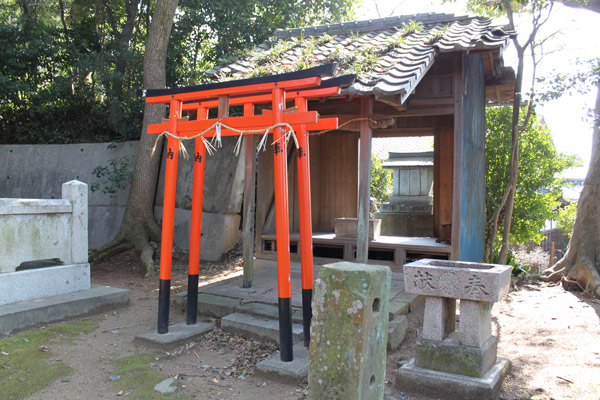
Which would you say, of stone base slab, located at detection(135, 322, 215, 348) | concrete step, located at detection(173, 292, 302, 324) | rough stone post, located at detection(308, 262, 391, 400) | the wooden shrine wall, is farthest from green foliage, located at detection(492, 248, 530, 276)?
rough stone post, located at detection(308, 262, 391, 400)

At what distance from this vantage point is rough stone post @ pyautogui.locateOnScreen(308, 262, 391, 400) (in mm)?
2744

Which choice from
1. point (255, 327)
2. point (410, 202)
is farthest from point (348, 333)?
point (410, 202)

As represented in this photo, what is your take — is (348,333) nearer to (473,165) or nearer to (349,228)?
(349,228)

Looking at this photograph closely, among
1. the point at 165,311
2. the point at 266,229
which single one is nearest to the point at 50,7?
the point at 266,229

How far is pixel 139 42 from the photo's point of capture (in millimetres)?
15594

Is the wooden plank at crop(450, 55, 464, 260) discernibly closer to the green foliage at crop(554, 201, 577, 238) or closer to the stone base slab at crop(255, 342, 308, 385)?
the stone base slab at crop(255, 342, 308, 385)

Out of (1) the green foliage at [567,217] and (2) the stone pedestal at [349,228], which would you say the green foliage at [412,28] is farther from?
(1) the green foliage at [567,217]

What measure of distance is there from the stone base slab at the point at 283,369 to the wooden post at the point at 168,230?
160cm

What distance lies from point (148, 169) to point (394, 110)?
5.83 meters

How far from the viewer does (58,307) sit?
20.8 feet

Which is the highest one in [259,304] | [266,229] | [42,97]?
[42,97]

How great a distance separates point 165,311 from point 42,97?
414 inches

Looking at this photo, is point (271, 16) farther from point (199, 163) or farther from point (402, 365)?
point (402, 365)

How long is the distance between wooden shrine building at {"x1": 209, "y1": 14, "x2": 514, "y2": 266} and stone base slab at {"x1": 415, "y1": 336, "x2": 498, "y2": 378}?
82.2 inches
